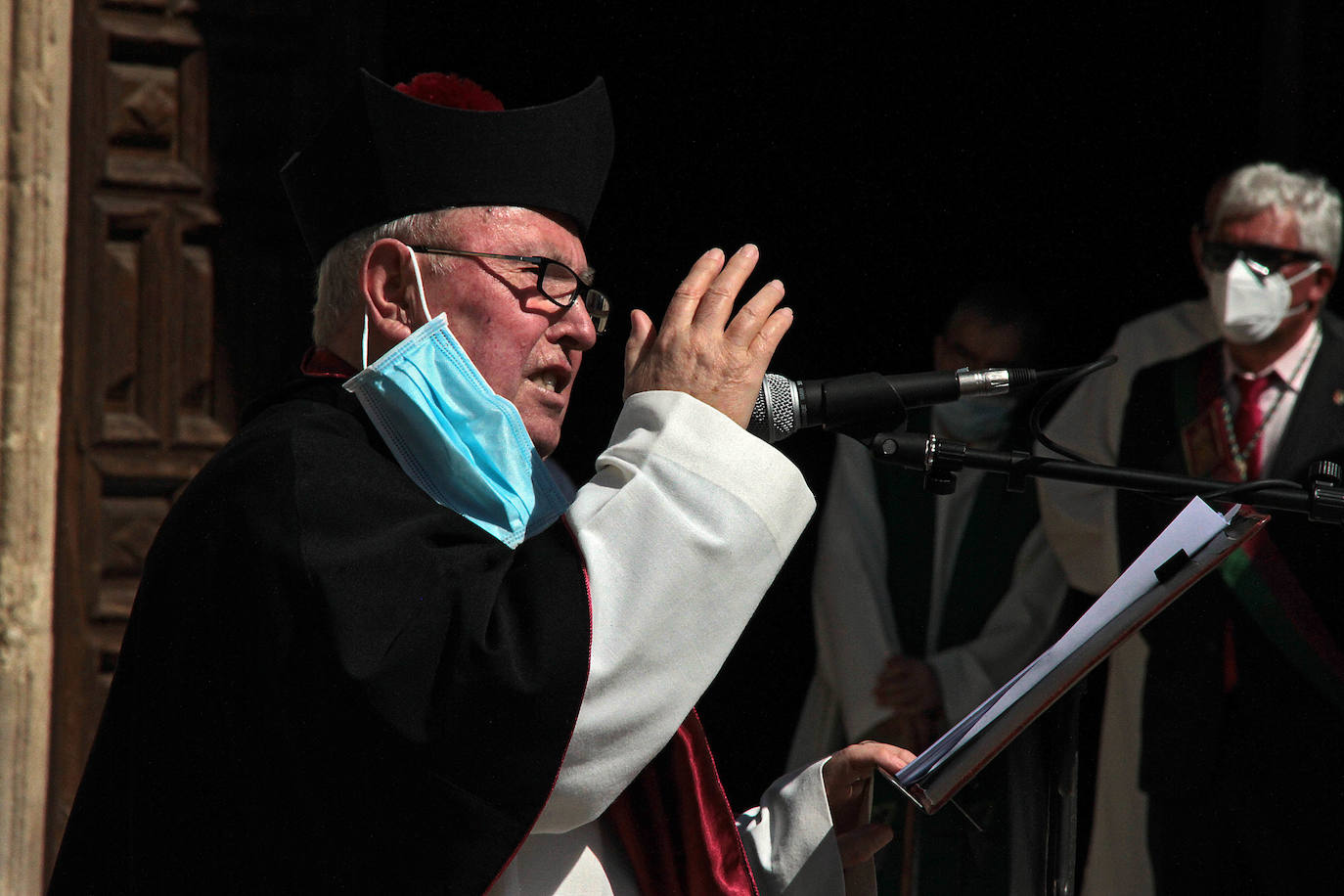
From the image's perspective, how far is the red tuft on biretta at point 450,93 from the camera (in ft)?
7.43

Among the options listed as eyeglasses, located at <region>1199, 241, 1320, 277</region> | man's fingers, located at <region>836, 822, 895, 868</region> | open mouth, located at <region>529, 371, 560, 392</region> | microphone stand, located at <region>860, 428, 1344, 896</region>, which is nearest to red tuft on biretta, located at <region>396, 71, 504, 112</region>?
open mouth, located at <region>529, 371, 560, 392</region>

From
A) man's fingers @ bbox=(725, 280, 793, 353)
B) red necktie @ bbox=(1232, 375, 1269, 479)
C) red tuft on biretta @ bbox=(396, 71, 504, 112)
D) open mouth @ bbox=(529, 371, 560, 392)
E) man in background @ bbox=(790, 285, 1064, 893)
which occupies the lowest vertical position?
man in background @ bbox=(790, 285, 1064, 893)

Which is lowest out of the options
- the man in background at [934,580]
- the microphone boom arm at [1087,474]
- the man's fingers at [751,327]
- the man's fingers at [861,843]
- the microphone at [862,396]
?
the man in background at [934,580]

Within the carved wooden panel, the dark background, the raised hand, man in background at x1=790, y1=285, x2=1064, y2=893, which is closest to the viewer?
the raised hand

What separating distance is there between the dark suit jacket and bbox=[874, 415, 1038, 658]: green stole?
16.5 inches

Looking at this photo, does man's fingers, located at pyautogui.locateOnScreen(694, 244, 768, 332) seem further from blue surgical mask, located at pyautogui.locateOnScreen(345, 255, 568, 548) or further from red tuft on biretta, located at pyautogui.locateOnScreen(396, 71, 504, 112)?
red tuft on biretta, located at pyautogui.locateOnScreen(396, 71, 504, 112)

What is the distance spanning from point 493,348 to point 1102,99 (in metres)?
4.26

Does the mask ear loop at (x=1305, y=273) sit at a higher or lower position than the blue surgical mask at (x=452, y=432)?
higher

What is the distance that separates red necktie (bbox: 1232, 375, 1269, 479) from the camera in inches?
151

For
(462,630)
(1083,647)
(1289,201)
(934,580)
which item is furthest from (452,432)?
(1289,201)

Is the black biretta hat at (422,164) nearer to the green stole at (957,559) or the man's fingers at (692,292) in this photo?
the man's fingers at (692,292)

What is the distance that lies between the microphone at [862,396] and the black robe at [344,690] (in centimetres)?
33

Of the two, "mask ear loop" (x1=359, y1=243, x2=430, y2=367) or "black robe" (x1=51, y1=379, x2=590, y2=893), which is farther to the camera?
"mask ear loop" (x1=359, y1=243, x2=430, y2=367)

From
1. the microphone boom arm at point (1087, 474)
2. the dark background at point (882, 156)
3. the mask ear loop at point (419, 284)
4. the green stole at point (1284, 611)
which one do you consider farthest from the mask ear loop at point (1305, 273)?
the mask ear loop at point (419, 284)
